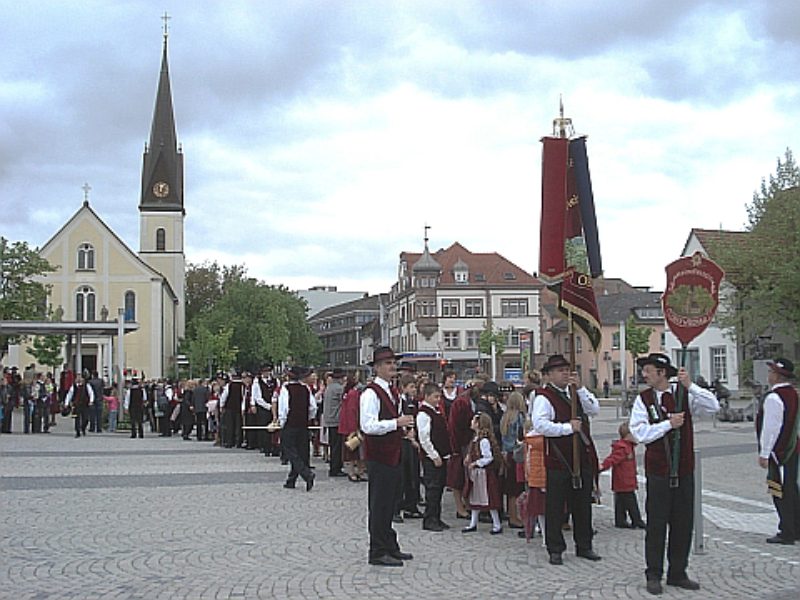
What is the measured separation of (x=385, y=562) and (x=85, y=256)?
6908 centimetres

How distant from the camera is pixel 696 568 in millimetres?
8719

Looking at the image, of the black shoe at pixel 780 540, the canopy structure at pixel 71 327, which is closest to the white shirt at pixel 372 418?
the black shoe at pixel 780 540

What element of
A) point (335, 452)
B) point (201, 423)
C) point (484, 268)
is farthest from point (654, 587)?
point (484, 268)

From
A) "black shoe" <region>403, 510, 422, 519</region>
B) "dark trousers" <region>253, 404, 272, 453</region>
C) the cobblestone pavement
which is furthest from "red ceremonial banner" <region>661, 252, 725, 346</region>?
"dark trousers" <region>253, 404, 272, 453</region>

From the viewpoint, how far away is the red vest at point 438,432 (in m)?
11.4

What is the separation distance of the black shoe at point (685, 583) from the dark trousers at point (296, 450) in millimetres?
7404

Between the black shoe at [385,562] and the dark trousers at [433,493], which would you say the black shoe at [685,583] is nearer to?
the black shoe at [385,562]

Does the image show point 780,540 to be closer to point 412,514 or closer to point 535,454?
point 535,454

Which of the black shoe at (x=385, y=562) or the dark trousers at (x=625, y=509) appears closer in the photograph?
the black shoe at (x=385, y=562)

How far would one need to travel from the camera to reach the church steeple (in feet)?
273

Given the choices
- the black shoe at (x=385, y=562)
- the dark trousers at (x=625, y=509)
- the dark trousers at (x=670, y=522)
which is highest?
the dark trousers at (x=670, y=522)

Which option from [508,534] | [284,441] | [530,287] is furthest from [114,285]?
[508,534]

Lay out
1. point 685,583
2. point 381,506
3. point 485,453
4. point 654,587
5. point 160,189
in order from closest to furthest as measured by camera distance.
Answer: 1. point 654,587
2. point 685,583
3. point 381,506
4. point 485,453
5. point 160,189

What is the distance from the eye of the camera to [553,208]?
1005cm
